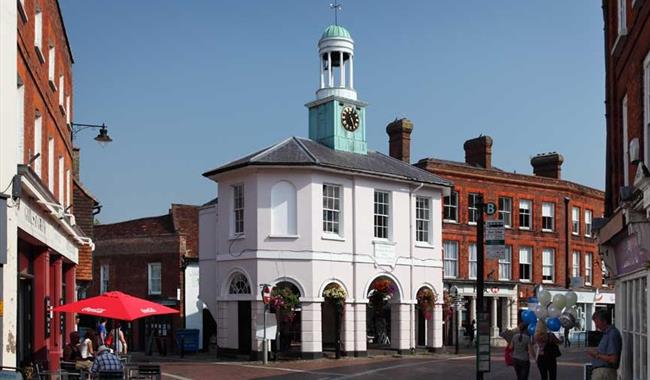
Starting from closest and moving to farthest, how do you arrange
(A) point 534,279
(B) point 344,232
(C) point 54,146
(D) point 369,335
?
(C) point 54,146, (B) point 344,232, (D) point 369,335, (A) point 534,279

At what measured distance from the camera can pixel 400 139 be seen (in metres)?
44.3

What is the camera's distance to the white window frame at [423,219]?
1476 inches

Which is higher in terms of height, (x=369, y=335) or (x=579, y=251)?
(x=579, y=251)

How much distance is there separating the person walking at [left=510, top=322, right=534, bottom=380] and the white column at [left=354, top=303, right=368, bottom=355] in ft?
57.6

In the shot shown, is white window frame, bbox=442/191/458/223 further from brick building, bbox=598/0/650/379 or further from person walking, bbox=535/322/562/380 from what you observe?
person walking, bbox=535/322/562/380

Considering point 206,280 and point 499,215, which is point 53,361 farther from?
point 499,215

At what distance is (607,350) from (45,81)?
13.1 m

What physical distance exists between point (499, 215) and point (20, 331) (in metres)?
32.4

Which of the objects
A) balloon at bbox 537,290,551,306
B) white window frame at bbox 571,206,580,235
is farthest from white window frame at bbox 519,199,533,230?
balloon at bbox 537,290,551,306

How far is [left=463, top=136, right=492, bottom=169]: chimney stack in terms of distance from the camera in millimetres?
48094

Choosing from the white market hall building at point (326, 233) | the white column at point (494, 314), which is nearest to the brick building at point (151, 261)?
the white market hall building at point (326, 233)

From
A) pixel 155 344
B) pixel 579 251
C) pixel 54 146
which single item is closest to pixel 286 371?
pixel 54 146

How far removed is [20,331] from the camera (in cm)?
1789

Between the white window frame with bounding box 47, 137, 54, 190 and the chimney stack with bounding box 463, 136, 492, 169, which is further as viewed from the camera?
the chimney stack with bounding box 463, 136, 492, 169
